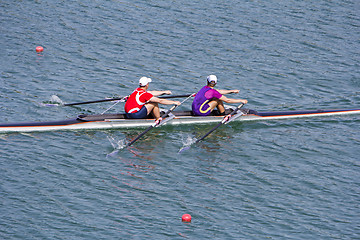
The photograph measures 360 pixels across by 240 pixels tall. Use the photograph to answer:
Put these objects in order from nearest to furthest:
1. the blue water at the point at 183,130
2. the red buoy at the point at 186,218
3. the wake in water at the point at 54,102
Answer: the red buoy at the point at 186,218 < the blue water at the point at 183,130 < the wake in water at the point at 54,102

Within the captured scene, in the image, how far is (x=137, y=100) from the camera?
57.9ft

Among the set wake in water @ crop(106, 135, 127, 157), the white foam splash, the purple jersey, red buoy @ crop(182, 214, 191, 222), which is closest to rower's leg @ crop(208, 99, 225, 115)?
the purple jersey

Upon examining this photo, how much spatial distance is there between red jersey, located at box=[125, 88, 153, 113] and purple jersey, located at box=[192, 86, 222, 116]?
66.0 inches

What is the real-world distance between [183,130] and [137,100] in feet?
6.44

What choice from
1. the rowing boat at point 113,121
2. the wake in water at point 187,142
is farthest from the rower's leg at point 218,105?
the wake in water at point 187,142

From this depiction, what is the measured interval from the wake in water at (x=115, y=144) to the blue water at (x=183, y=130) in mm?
206

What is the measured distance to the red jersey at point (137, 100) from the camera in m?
17.6

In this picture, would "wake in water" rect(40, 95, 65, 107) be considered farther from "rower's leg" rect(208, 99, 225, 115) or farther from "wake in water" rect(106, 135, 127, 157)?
"rower's leg" rect(208, 99, 225, 115)

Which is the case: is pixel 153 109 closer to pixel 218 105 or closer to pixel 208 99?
pixel 208 99

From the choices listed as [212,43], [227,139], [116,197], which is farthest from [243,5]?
[116,197]

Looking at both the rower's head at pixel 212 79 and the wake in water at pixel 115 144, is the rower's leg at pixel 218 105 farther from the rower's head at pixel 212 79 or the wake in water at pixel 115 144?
the wake in water at pixel 115 144

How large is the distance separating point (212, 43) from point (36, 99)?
977 centimetres

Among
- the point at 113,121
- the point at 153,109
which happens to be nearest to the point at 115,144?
the point at 113,121

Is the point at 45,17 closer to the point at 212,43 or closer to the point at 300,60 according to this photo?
the point at 212,43
